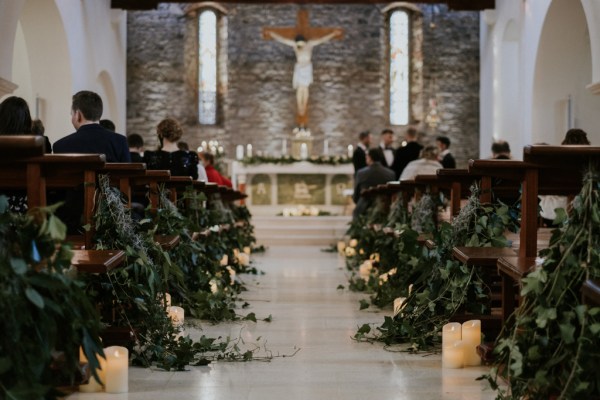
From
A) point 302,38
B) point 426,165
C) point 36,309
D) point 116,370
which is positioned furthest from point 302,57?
point 36,309

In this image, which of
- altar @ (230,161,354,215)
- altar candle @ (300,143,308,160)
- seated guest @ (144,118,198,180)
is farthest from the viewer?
altar candle @ (300,143,308,160)

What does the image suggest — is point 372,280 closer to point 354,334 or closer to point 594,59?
point 354,334

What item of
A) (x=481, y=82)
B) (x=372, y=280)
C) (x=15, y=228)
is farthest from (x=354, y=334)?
(x=481, y=82)

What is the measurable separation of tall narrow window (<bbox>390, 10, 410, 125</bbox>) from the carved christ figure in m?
1.38

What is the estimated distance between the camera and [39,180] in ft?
10.7

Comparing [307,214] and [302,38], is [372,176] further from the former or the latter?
[302,38]

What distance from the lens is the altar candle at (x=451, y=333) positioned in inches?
161

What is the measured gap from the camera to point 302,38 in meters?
17.4

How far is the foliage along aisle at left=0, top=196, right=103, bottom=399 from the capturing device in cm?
246

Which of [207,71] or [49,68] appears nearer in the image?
[49,68]

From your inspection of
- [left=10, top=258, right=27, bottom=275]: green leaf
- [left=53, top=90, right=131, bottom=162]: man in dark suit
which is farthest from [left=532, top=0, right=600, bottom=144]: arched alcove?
[left=10, top=258, right=27, bottom=275]: green leaf

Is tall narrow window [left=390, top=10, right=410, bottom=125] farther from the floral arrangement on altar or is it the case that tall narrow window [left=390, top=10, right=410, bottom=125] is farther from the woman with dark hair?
the woman with dark hair

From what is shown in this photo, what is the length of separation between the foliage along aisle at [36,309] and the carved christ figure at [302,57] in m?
14.8

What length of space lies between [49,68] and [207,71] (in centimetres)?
639
